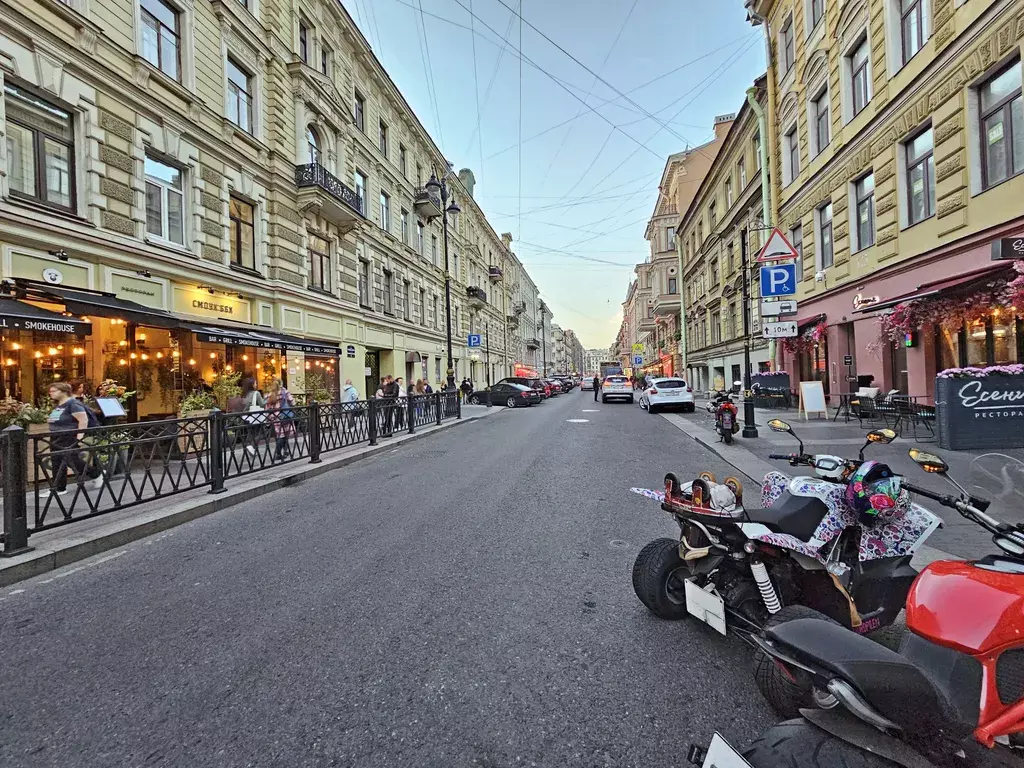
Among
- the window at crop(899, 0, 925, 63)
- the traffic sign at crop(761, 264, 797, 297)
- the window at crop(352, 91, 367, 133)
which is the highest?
the window at crop(352, 91, 367, 133)

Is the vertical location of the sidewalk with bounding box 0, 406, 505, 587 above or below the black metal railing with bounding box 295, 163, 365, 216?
below

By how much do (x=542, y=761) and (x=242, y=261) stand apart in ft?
53.2

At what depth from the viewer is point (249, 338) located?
12.2 metres

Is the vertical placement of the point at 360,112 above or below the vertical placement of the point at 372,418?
above

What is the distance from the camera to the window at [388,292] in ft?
78.7

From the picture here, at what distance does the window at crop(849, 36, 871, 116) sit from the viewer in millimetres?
13445

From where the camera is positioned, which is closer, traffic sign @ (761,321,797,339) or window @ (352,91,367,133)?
traffic sign @ (761,321,797,339)

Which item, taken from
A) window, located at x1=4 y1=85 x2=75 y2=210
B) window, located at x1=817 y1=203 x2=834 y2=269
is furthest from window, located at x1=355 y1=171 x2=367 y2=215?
window, located at x1=817 y1=203 x2=834 y2=269

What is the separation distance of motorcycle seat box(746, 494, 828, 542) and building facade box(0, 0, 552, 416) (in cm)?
990

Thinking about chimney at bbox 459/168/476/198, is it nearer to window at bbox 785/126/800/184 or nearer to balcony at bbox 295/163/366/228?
→ balcony at bbox 295/163/366/228

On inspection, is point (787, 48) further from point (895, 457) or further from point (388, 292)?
point (388, 292)

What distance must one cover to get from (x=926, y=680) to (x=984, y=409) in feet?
29.4

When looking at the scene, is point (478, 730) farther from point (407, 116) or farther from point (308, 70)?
point (407, 116)

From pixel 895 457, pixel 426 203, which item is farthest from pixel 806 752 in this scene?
pixel 426 203
